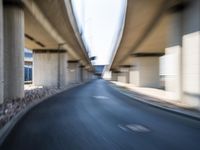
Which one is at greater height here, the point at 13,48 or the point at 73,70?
the point at 13,48

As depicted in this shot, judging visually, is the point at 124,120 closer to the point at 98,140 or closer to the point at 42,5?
the point at 98,140

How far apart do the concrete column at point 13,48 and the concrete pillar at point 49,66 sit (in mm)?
26830

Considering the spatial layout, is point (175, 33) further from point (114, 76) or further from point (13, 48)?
point (114, 76)

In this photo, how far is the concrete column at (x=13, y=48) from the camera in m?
21.2

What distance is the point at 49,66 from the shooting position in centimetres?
4903

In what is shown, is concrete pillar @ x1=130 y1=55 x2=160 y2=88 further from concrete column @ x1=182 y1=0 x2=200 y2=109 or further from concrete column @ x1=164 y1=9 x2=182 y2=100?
concrete column @ x1=182 y1=0 x2=200 y2=109

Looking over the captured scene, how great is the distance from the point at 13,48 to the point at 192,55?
9815 millimetres

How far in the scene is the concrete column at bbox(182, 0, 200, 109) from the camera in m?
17.3

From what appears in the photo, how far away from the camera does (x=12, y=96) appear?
71.3 feet

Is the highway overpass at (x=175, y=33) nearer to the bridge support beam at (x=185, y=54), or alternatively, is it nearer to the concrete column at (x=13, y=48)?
the bridge support beam at (x=185, y=54)

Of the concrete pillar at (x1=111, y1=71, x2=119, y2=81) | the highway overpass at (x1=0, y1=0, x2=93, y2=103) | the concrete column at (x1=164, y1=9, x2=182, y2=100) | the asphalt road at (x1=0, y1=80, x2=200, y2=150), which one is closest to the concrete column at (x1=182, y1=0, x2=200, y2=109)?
the concrete column at (x1=164, y1=9, x2=182, y2=100)

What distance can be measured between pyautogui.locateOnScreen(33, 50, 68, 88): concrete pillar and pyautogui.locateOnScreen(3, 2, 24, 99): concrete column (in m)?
26.8

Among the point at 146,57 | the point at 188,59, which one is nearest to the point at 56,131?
the point at 188,59

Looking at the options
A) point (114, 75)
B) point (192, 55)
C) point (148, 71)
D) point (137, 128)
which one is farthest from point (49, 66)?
Result: point (114, 75)
